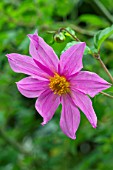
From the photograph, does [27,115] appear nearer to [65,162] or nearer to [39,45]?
[65,162]

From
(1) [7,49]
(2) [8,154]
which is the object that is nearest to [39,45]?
(1) [7,49]

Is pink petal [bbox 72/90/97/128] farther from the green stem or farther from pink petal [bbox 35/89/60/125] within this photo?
the green stem

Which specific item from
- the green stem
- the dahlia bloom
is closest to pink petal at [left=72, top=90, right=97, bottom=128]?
the dahlia bloom

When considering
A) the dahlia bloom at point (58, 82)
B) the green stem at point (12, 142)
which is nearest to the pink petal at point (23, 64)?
the dahlia bloom at point (58, 82)

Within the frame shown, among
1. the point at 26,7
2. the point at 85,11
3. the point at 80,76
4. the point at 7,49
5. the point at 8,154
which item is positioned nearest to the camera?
the point at 80,76

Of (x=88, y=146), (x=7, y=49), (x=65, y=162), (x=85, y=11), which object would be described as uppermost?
(x=7, y=49)

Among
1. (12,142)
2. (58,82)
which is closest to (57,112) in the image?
(12,142)

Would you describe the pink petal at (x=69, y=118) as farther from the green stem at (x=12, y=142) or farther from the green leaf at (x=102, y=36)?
the green stem at (x=12, y=142)

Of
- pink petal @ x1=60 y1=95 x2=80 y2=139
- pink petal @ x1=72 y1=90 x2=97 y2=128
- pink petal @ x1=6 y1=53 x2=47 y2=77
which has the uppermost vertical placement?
pink petal @ x1=6 y1=53 x2=47 y2=77
